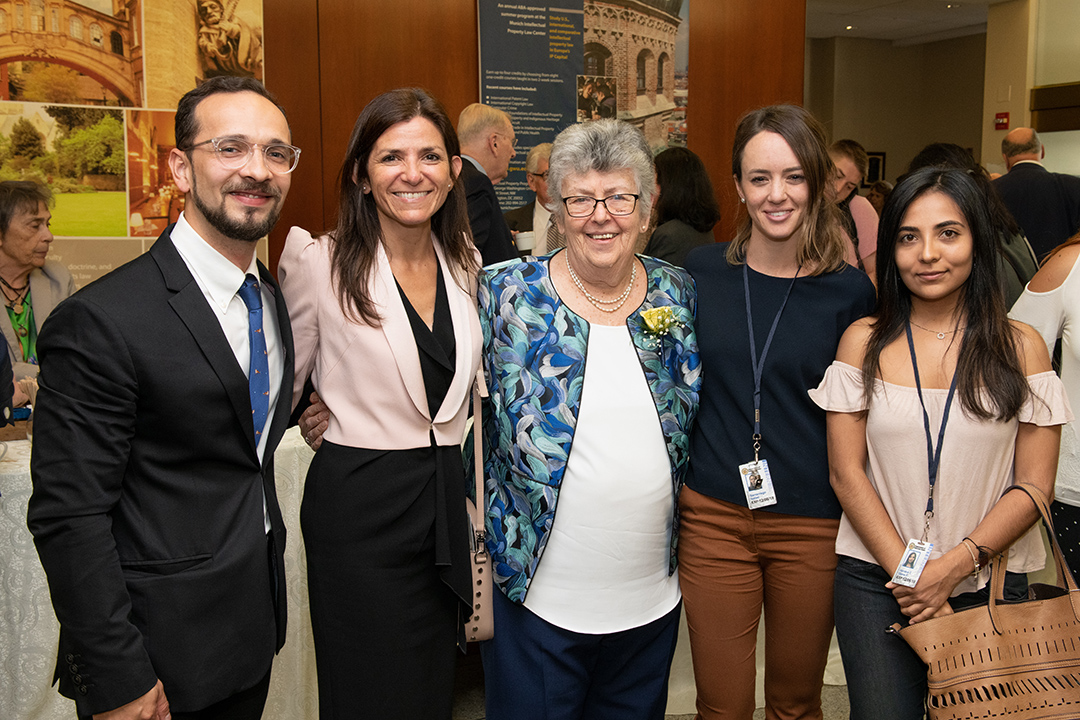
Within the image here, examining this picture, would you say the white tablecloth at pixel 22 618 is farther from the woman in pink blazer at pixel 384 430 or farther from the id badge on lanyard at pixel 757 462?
the id badge on lanyard at pixel 757 462

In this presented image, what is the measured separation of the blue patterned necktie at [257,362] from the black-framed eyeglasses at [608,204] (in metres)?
0.76

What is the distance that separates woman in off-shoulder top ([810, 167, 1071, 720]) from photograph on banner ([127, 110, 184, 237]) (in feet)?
11.1

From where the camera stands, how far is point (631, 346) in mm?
2004

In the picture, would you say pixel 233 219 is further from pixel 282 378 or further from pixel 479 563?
pixel 479 563

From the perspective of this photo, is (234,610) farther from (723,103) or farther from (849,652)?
(723,103)

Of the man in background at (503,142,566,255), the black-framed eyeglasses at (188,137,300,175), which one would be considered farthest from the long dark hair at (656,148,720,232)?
the black-framed eyeglasses at (188,137,300,175)

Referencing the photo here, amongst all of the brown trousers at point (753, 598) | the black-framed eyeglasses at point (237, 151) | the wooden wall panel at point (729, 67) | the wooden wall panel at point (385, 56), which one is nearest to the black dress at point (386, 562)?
the black-framed eyeglasses at point (237, 151)

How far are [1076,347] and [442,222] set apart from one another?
5.58ft

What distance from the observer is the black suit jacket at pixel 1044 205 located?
5.47m

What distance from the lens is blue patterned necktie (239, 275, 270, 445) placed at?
1.62 metres

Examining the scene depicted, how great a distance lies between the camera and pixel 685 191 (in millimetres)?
3963

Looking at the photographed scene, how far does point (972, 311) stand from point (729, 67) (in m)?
4.52

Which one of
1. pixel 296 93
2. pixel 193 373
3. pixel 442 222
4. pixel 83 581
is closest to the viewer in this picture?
pixel 83 581

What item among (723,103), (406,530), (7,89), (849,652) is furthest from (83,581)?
(723,103)
